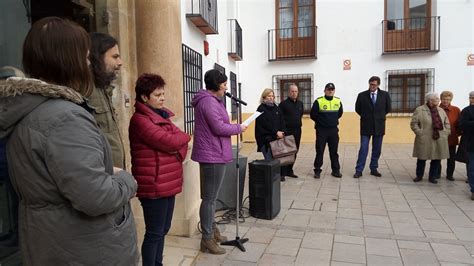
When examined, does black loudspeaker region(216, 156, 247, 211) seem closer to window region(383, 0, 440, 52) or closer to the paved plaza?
the paved plaza

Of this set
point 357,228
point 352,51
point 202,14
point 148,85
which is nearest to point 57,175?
point 148,85

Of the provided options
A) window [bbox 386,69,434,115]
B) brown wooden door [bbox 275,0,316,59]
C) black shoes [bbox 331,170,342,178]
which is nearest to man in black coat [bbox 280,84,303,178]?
black shoes [bbox 331,170,342,178]

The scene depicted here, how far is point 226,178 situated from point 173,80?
1552 mm

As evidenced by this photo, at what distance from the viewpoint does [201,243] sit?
11.5 feet

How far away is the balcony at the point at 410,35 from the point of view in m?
10.9

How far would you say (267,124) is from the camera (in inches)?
229

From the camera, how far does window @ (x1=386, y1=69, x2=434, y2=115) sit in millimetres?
11258

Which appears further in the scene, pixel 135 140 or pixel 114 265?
pixel 135 140

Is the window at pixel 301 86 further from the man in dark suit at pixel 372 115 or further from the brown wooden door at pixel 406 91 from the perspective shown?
the man in dark suit at pixel 372 115

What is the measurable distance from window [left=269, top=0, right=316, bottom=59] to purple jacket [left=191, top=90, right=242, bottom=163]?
902 cm

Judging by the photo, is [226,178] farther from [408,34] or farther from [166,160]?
[408,34]

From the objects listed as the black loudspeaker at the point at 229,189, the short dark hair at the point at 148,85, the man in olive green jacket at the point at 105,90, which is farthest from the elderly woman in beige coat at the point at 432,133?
the man in olive green jacket at the point at 105,90

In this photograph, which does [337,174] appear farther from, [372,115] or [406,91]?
[406,91]

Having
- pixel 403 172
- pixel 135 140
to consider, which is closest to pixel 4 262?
pixel 135 140
